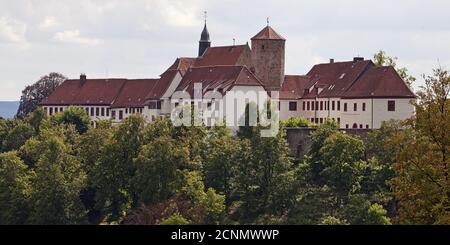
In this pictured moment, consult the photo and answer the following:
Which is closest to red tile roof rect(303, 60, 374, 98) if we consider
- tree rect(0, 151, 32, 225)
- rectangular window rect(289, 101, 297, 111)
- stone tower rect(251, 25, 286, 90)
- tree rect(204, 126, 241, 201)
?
rectangular window rect(289, 101, 297, 111)

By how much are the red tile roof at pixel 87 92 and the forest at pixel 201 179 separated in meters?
35.6

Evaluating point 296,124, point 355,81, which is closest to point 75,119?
point 355,81

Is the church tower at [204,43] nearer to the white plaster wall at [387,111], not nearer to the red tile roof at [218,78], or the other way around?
the red tile roof at [218,78]

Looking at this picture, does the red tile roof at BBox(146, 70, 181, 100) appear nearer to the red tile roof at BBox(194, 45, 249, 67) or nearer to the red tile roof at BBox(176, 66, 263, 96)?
the red tile roof at BBox(176, 66, 263, 96)

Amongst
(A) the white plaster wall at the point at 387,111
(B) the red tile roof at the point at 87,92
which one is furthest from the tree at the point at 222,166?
(B) the red tile roof at the point at 87,92

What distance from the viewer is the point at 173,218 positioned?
51781mm

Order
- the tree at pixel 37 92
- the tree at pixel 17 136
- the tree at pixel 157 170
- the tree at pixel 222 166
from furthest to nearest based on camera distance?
the tree at pixel 37 92
the tree at pixel 17 136
the tree at pixel 222 166
the tree at pixel 157 170

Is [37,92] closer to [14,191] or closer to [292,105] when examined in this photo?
[292,105]

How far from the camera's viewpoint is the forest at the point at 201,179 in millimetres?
59000

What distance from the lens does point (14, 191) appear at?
226 feet
